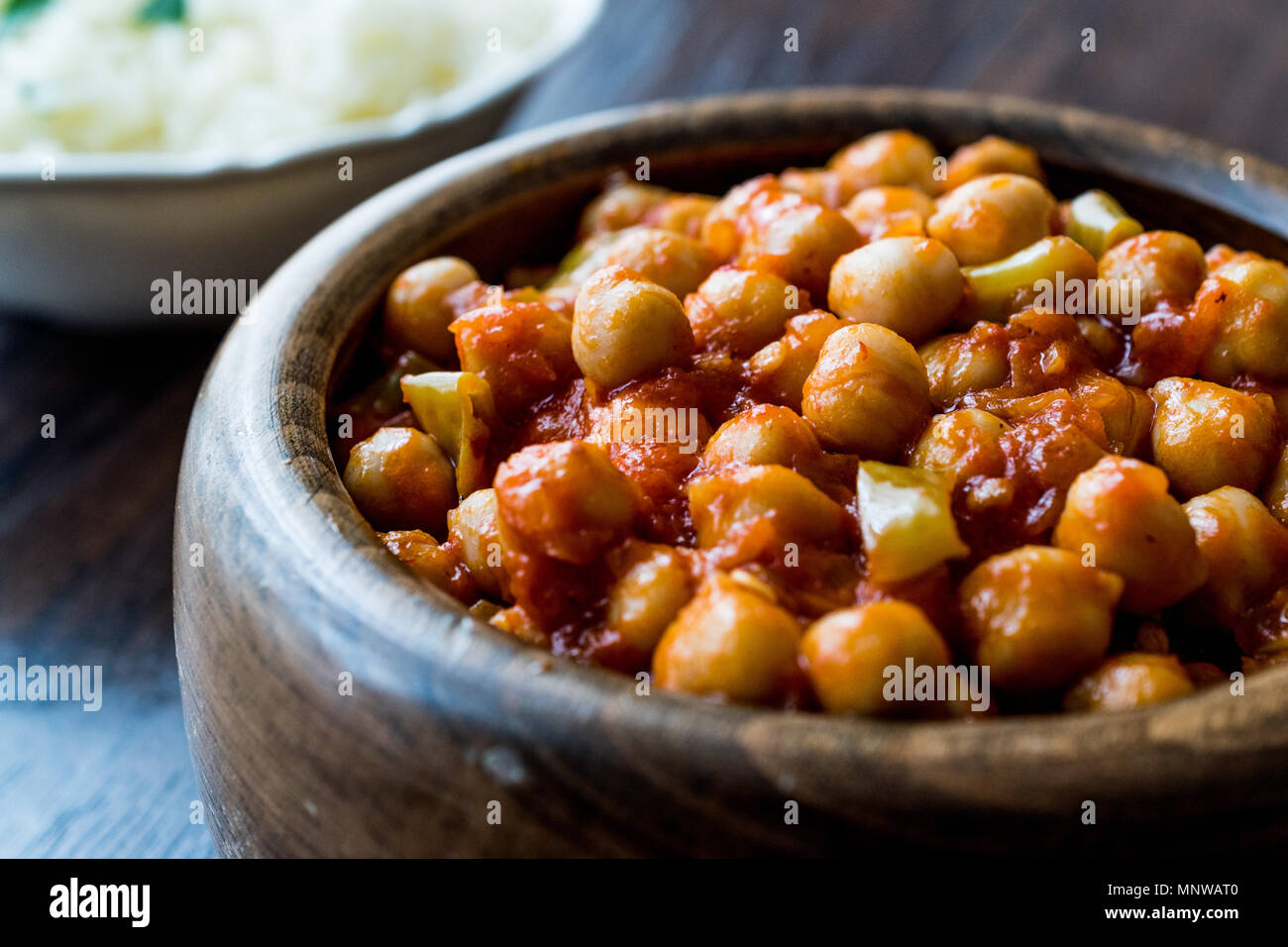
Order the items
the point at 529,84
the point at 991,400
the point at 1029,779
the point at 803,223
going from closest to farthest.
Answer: the point at 1029,779, the point at 991,400, the point at 803,223, the point at 529,84

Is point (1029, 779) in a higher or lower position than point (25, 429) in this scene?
lower

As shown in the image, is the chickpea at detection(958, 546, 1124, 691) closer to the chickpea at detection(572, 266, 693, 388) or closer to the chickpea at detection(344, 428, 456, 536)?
the chickpea at detection(572, 266, 693, 388)

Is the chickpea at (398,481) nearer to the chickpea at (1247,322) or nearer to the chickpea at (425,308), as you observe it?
the chickpea at (425,308)

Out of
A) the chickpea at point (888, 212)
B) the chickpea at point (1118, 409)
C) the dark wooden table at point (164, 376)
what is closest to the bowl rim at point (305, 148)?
the dark wooden table at point (164, 376)

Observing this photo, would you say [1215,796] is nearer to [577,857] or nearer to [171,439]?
[577,857]

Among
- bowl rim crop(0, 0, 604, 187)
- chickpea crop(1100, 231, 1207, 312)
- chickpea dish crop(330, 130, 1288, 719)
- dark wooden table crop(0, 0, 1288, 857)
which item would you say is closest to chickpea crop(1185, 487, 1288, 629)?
chickpea dish crop(330, 130, 1288, 719)
